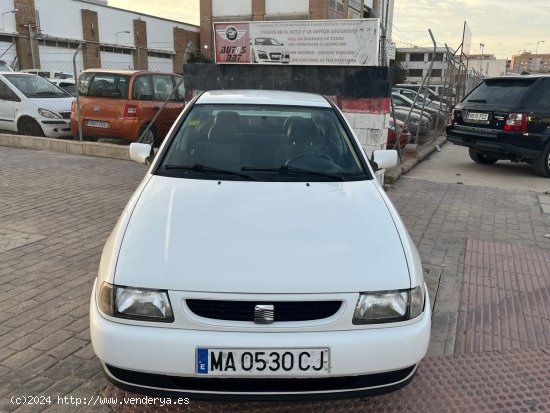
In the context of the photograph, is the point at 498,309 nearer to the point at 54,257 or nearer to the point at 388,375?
the point at 388,375

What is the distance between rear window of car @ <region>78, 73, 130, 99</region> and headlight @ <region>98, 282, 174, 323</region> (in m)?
7.98

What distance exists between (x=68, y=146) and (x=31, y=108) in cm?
150

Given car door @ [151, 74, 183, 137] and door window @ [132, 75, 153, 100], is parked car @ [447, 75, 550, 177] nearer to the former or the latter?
car door @ [151, 74, 183, 137]

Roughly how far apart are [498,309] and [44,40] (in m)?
37.1

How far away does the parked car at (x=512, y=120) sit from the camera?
8.58m

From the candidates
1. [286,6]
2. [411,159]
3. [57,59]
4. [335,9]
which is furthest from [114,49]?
[411,159]

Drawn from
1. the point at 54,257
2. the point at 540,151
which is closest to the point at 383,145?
the point at 540,151

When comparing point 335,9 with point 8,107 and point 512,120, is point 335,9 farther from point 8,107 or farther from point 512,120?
point 512,120

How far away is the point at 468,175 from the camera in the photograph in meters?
9.25

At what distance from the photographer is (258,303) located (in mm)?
2164

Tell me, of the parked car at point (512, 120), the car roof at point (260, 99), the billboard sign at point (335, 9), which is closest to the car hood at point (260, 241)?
the car roof at point (260, 99)

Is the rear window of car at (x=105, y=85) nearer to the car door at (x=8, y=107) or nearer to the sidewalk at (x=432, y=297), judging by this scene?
the car door at (x=8, y=107)

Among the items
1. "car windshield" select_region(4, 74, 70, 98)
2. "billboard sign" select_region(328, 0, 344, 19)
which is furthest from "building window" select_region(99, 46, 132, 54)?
"car windshield" select_region(4, 74, 70, 98)

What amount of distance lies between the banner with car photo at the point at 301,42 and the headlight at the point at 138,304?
6.53 meters
